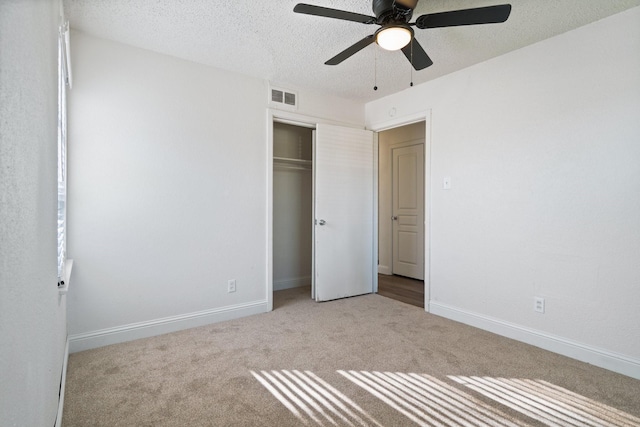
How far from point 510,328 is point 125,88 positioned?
383 cm

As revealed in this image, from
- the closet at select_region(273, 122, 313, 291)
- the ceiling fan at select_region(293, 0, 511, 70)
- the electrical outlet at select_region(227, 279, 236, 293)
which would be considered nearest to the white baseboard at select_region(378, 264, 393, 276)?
the closet at select_region(273, 122, 313, 291)

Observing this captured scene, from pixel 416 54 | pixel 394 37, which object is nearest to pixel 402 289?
pixel 416 54

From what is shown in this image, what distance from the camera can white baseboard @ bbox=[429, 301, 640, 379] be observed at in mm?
2234

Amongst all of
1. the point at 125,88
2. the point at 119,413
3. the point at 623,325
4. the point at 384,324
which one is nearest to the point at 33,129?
the point at 119,413

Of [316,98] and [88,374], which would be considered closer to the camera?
[88,374]

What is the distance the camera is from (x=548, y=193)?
2.63 meters

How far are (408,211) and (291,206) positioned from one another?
197cm

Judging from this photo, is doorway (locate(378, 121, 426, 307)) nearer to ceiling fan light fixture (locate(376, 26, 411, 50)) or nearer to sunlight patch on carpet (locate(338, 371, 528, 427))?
sunlight patch on carpet (locate(338, 371, 528, 427))

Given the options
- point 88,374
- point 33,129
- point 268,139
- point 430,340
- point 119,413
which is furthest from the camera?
point 268,139

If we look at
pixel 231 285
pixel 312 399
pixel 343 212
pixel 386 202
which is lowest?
pixel 312 399

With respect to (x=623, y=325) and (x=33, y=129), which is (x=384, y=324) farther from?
(x=33, y=129)

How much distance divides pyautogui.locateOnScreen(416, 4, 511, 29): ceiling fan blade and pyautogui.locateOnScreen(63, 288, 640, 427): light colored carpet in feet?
7.06

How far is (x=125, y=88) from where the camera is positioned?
273 centimetres

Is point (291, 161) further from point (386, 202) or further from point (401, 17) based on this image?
point (401, 17)
